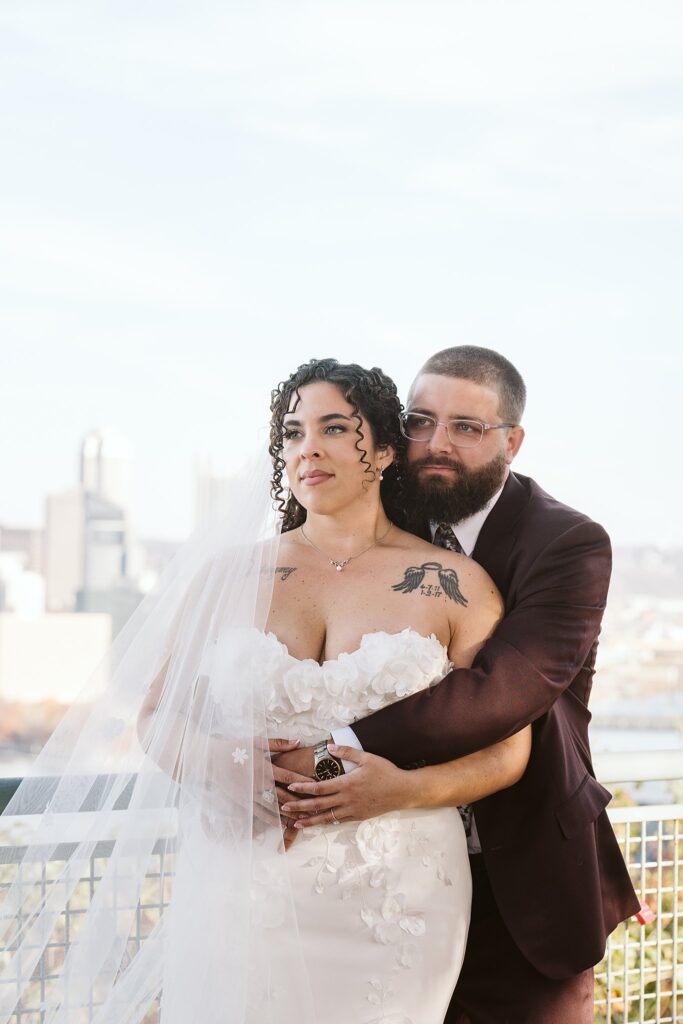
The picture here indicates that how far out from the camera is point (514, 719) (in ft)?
8.28

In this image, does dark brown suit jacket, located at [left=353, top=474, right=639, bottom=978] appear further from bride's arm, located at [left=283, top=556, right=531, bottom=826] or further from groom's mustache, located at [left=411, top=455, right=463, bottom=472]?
groom's mustache, located at [left=411, top=455, right=463, bottom=472]

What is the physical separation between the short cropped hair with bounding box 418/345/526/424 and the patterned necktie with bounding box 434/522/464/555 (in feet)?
1.01

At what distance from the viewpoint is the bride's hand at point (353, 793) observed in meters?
2.44

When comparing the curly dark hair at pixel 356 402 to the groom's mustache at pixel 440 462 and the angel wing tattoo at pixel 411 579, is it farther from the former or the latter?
the angel wing tattoo at pixel 411 579

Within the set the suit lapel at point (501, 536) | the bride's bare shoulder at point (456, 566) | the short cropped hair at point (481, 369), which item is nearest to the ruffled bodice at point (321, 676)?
the bride's bare shoulder at point (456, 566)

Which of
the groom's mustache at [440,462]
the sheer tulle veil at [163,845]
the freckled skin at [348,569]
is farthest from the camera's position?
the groom's mustache at [440,462]

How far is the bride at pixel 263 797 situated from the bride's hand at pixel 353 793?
2 centimetres

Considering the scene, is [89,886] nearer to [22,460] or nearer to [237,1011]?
[237,1011]

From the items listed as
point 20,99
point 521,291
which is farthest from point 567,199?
point 20,99

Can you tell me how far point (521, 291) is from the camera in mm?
48562

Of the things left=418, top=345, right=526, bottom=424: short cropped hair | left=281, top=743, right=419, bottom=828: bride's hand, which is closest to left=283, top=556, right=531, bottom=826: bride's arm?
left=281, top=743, right=419, bottom=828: bride's hand

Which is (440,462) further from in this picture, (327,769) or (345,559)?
(327,769)

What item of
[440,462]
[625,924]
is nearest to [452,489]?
[440,462]

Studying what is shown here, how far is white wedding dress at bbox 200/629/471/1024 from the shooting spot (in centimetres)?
250
